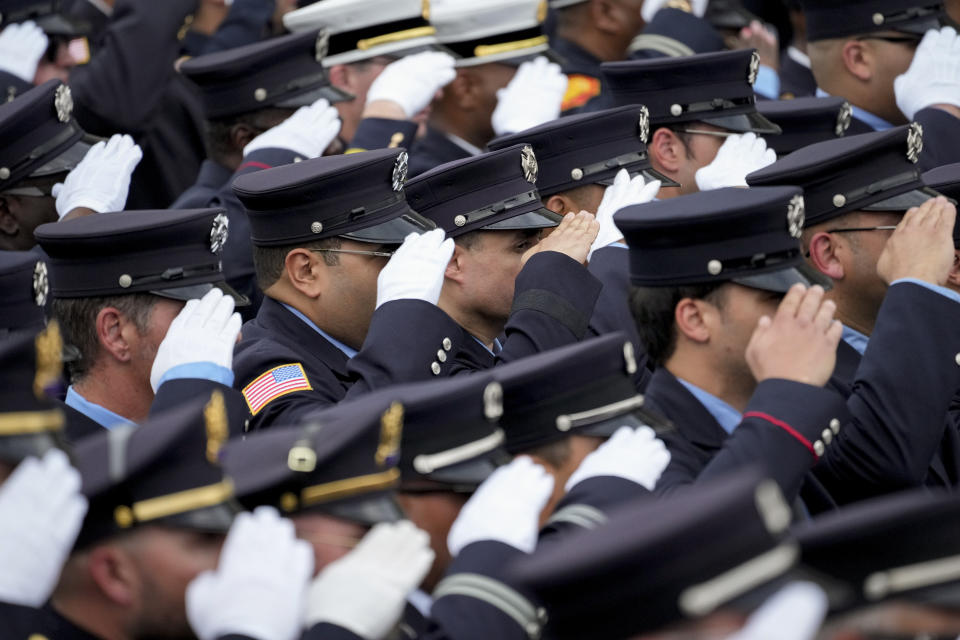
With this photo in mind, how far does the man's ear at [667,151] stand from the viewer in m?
5.44

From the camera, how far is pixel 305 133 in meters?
5.78

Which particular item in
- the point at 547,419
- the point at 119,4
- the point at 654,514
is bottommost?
the point at 119,4

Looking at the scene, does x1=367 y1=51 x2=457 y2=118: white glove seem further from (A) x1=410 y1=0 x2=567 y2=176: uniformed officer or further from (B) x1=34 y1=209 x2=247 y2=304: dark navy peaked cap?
(B) x1=34 y1=209 x2=247 y2=304: dark navy peaked cap

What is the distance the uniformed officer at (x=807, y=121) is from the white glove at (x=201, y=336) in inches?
95.1

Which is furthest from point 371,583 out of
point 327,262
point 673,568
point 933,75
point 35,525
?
point 933,75

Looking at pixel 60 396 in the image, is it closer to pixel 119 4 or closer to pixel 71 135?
pixel 71 135

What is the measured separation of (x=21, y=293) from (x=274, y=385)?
28.4 inches

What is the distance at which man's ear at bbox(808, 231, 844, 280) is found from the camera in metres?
4.40

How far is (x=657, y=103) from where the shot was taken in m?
5.48

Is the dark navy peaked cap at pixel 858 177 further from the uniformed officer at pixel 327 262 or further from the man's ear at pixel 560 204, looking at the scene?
the uniformed officer at pixel 327 262

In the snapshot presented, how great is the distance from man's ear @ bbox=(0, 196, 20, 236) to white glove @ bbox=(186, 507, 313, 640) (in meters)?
2.73

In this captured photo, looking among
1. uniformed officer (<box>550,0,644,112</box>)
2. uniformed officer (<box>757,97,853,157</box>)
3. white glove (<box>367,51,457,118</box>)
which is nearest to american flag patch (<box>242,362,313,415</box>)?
white glove (<box>367,51,457,118</box>)

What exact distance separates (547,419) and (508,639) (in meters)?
0.61

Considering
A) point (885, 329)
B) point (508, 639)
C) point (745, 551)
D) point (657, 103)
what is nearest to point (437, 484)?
point (508, 639)
